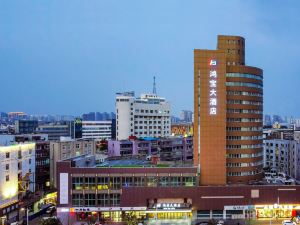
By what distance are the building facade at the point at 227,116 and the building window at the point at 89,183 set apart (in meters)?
11.2

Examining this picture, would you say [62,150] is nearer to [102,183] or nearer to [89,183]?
[89,183]

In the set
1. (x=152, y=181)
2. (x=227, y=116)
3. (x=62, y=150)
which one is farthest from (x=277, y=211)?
(x=62, y=150)

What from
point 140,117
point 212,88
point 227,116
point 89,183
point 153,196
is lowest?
point 153,196

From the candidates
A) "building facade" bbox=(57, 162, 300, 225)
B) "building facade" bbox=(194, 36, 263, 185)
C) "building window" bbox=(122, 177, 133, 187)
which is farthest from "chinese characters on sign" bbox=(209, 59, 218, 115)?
"building window" bbox=(122, 177, 133, 187)

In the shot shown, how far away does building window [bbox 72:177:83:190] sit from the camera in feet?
135

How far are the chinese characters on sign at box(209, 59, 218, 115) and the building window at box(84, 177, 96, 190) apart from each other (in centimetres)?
1420

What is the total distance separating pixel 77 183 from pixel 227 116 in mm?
17619

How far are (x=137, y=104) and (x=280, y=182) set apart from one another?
59.4m

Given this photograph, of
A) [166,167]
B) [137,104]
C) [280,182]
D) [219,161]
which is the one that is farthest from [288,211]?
[137,104]

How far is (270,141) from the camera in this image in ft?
236

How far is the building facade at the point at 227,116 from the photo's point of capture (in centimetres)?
4394

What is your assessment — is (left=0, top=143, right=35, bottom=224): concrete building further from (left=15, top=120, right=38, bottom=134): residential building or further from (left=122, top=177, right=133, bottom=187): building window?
(left=15, top=120, right=38, bottom=134): residential building

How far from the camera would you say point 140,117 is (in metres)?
101

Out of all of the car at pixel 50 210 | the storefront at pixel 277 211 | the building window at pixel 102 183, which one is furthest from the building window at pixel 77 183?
the storefront at pixel 277 211
